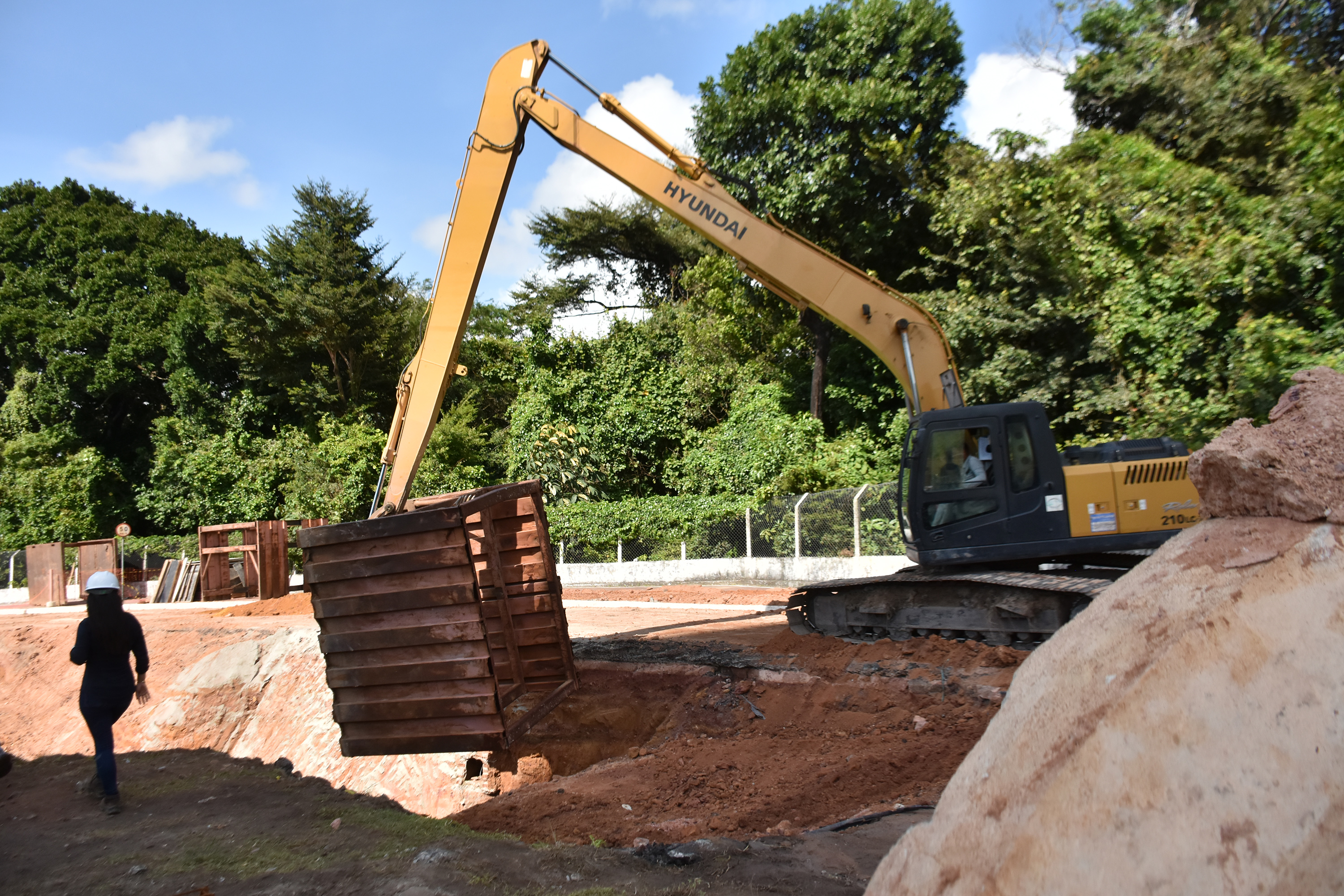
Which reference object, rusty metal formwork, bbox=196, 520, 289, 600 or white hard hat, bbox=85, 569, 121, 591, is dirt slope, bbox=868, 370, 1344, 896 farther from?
rusty metal formwork, bbox=196, 520, 289, 600

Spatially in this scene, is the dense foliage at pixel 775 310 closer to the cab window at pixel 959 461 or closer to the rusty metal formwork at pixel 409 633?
the cab window at pixel 959 461

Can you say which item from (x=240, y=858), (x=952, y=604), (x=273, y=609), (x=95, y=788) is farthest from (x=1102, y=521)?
(x=273, y=609)

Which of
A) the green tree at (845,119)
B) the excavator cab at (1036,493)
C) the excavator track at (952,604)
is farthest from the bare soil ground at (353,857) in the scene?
the green tree at (845,119)

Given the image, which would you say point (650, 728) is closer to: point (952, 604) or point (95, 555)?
point (952, 604)

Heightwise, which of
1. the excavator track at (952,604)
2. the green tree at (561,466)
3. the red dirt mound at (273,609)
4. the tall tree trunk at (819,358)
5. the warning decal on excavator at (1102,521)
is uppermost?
the tall tree trunk at (819,358)

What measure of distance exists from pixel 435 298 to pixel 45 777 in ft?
18.1

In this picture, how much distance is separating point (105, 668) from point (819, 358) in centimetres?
1883

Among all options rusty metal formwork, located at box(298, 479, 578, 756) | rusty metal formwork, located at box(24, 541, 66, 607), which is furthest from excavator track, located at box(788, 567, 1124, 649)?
rusty metal formwork, located at box(24, 541, 66, 607)

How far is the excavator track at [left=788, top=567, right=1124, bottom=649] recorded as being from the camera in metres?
7.50

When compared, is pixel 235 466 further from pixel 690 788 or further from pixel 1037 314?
pixel 690 788

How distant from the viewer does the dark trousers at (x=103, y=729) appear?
20.2 feet

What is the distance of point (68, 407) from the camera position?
1374 inches

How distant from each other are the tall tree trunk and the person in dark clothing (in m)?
18.3

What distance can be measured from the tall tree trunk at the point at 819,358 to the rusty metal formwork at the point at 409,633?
1724cm
